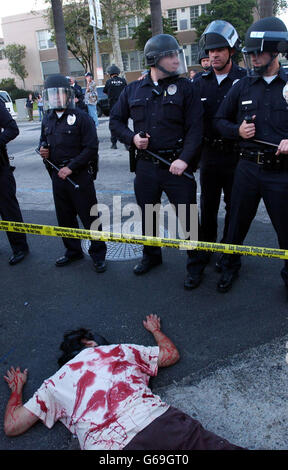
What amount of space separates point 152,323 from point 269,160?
1.60m

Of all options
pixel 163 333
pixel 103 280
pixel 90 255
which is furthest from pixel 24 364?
pixel 90 255

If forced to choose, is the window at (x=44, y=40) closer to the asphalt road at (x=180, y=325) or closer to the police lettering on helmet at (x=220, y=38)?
the asphalt road at (x=180, y=325)

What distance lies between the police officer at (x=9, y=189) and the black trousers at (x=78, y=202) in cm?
60

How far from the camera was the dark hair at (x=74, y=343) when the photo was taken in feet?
8.04

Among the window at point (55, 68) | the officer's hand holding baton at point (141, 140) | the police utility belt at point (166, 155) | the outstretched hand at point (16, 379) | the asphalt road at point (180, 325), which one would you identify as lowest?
the asphalt road at point (180, 325)

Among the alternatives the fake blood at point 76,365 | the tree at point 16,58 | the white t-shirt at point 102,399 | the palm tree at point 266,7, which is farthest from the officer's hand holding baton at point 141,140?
the tree at point 16,58

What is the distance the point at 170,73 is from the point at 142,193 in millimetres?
1125

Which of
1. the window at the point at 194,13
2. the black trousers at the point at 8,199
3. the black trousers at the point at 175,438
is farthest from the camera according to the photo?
the window at the point at 194,13

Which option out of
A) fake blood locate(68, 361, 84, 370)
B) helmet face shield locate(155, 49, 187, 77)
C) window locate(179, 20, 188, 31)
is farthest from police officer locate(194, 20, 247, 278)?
window locate(179, 20, 188, 31)

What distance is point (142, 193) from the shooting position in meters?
3.82

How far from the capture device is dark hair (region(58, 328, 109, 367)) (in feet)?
8.04

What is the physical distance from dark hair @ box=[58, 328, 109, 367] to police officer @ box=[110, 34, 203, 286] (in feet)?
4.88

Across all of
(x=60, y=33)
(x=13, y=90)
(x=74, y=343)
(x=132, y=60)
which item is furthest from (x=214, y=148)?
(x=13, y=90)
